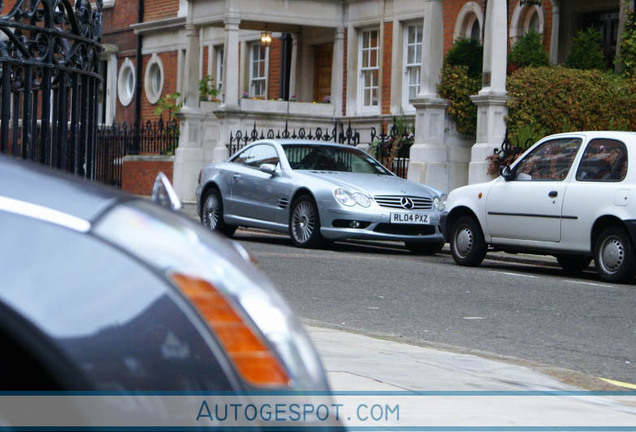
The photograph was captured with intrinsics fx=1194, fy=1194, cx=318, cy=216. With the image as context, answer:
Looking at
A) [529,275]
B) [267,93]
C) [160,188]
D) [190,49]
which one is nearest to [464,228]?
[529,275]

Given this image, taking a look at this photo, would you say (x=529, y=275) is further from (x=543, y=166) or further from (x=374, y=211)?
(x=374, y=211)

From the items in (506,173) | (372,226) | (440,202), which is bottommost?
(372,226)

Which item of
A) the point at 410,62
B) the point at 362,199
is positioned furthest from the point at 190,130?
the point at 362,199

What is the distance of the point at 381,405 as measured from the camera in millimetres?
5223

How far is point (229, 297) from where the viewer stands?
6.19ft

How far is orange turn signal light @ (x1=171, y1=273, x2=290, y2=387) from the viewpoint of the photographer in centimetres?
183

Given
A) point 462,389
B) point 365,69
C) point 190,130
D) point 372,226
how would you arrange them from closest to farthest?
1. point 462,389
2. point 372,226
3. point 365,69
4. point 190,130

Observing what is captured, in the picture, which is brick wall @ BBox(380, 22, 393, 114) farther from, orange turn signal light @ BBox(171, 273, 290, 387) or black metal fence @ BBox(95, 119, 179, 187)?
orange turn signal light @ BBox(171, 273, 290, 387)

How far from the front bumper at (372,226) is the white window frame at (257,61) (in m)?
16.3

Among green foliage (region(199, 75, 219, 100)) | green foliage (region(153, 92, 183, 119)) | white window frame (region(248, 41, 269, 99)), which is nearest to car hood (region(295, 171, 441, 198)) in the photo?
green foliage (region(199, 75, 219, 100))

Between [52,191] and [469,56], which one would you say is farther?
[469,56]

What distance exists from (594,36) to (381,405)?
17728mm

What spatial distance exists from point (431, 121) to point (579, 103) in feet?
11.1

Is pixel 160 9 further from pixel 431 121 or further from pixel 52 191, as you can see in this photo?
pixel 52 191
